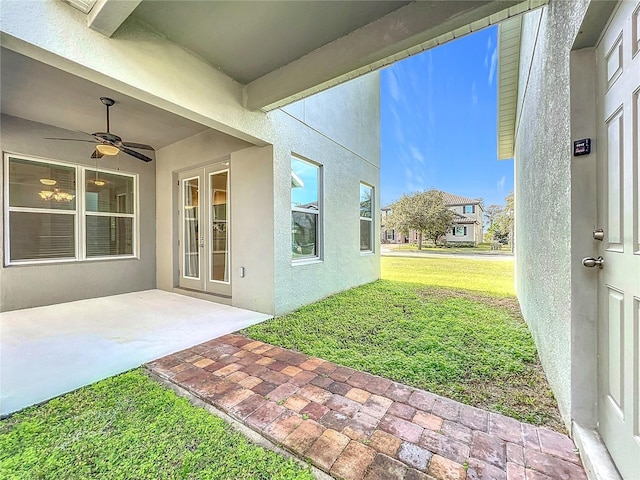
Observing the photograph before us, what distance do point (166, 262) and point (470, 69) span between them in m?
41.5

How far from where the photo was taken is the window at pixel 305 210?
15.0 feet

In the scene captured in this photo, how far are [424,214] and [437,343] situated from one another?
2146cm

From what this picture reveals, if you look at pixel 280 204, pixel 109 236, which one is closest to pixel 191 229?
pixel 109 236

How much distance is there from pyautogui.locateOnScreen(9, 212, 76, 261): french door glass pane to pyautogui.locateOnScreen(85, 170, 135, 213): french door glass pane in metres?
0.47

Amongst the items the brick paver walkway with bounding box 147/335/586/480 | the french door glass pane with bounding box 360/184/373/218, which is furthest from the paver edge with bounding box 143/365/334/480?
the french door glass pane with bounding box 360/184/373/218

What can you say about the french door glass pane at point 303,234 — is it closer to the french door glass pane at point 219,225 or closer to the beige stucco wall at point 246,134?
the beige stucco wall at point 246,134

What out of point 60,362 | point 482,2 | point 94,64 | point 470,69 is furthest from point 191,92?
point 470,69

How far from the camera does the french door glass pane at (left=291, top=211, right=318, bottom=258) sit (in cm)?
459

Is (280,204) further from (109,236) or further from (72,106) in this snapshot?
(109,236)

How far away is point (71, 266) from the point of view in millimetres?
Answer: 4730

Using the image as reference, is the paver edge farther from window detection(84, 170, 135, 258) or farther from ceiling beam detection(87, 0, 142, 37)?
window detection(84, 170, 135, 258)

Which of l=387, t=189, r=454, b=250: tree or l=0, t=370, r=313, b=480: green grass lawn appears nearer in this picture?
l=0, t=370, r=313, b=480: green grass lawn

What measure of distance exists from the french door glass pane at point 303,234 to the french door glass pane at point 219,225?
127cm

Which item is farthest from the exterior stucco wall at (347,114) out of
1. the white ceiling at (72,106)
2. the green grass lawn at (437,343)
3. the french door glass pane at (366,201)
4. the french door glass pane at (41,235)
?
the french door glass pane at (41,235)
